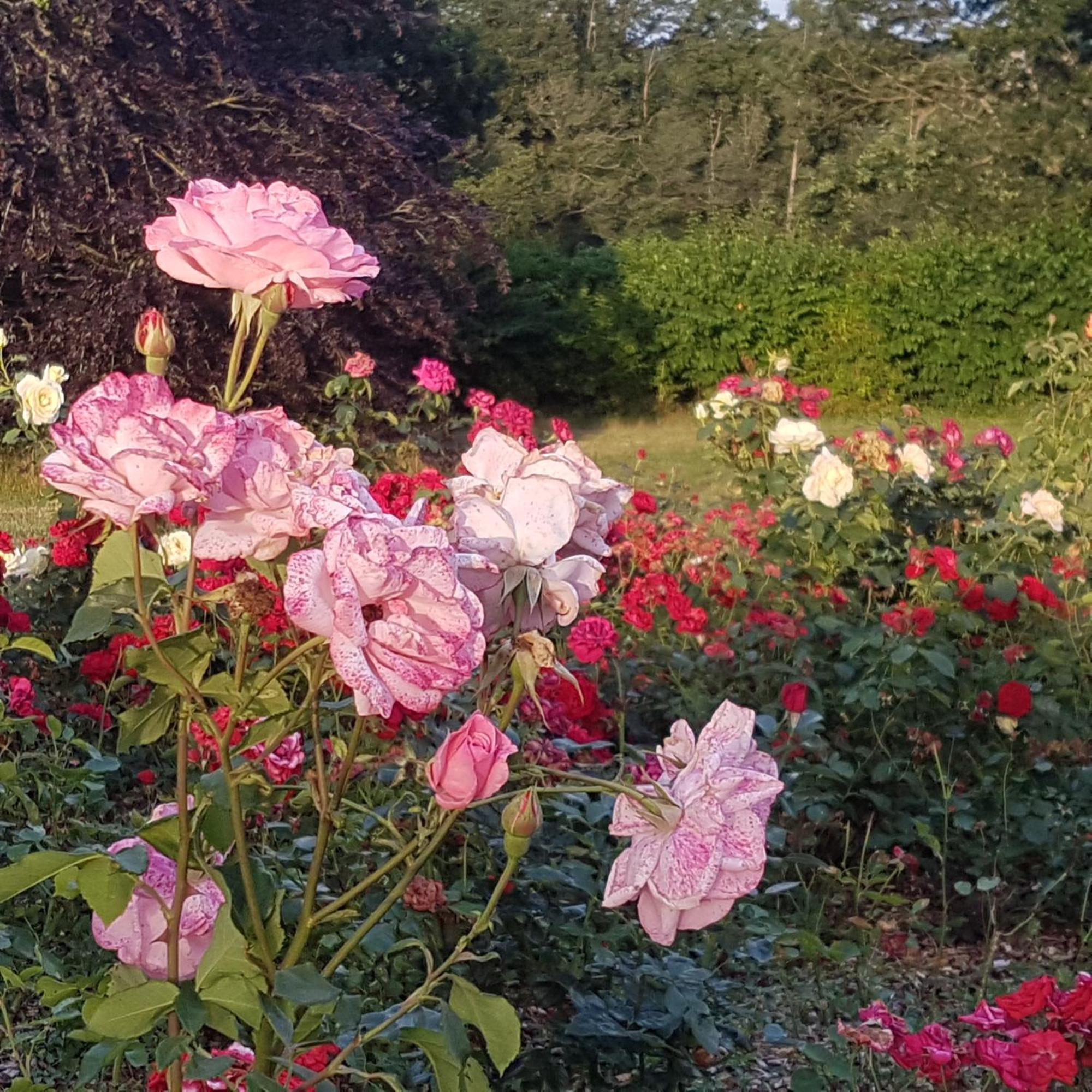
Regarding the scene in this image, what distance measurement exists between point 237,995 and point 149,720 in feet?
0.58

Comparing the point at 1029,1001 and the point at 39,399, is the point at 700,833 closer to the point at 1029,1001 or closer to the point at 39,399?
the point at 1029,1001

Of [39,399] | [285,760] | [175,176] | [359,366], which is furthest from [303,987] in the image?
[175,176]

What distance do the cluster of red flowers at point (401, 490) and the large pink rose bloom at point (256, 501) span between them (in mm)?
1030

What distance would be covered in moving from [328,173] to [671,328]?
4563 millimetres

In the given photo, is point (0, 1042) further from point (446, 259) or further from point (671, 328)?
point (671, 328)

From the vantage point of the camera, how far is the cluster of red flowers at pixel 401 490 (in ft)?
6.20

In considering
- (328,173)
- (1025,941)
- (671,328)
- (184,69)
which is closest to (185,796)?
(1025,941)

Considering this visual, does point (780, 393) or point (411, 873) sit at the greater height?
point (411, 873)

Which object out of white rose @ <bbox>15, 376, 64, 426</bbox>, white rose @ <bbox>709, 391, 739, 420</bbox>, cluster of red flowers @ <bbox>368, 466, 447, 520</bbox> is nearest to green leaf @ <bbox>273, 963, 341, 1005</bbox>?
cluster of red flowers @ <bbox>368, 466, 447, 520</bbox>

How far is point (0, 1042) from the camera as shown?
1.75m

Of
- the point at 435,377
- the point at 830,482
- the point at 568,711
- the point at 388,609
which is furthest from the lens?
the point at 435,377

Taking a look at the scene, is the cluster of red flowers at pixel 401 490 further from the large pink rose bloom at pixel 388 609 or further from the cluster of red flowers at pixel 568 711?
the large pink rose bloom at pixel 388 609

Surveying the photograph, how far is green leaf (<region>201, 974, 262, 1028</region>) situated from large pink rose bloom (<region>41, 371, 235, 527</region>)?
30 centimetres

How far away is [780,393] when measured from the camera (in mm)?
3910
